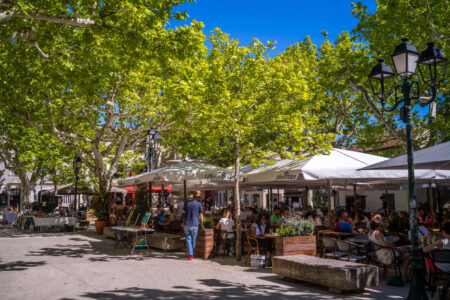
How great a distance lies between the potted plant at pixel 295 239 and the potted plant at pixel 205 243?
8.15 feet

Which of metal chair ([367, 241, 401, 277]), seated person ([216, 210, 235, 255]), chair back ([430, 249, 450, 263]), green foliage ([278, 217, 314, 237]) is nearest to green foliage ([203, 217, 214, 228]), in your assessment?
seated person ([216, 210, 235, 255])

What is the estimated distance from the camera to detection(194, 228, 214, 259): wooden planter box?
11009 mm

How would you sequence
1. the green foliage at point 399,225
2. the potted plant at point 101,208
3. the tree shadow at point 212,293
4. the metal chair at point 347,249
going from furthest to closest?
the potted plant at point 101,208 < the green foliage at point 399,225 < the metal chair at point 347,249 < the tree shadow at point 212,293

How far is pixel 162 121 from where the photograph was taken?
19281 millimetres

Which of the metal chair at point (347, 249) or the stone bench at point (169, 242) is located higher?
the metal chair at point (347, 249)

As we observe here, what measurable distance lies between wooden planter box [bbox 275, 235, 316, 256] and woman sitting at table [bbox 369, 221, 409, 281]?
64.3 inches

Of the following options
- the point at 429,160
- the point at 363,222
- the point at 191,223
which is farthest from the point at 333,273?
the point at 363,222

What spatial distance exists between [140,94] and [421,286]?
15.3 meters

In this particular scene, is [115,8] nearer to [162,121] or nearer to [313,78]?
[162,121]

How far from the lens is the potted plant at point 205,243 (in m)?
11.0

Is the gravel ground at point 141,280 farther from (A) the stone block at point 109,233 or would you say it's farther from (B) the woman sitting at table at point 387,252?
(A) the stone block at point 109,233

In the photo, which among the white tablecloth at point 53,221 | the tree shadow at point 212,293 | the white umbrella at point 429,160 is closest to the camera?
the tree shadow at point 212,293

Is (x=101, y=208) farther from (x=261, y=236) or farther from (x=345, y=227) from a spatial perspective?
(x=345, y=227)

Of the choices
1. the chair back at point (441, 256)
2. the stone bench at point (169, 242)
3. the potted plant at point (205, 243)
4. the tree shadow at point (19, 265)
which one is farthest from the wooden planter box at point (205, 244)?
the chair back at point (441, 256)
